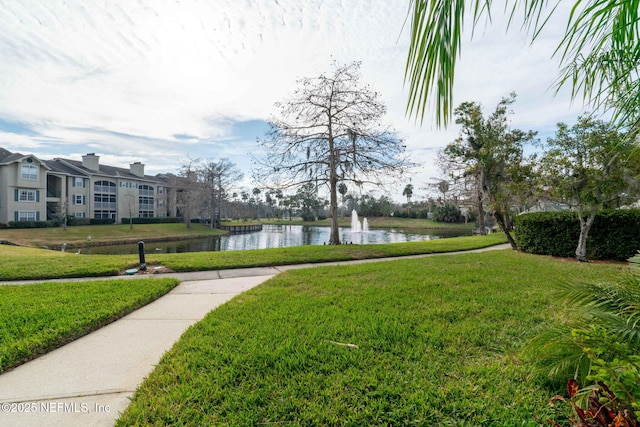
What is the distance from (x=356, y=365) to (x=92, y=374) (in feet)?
7.48

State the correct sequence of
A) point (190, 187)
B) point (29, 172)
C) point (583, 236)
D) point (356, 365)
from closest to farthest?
point (356, 365) → point (583, 236) → point (29, 172) → point (190, 187)

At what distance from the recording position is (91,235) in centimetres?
2525

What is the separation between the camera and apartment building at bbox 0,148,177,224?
26625 millimetres

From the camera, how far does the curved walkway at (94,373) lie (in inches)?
79.9

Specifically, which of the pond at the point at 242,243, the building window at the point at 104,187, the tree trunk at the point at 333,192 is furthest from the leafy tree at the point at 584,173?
the building window at the point at 104,187

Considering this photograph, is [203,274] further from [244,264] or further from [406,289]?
[406,289]

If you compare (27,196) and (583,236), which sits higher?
(27,196)

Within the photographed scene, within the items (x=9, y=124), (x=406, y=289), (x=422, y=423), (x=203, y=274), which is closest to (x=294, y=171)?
(x=203, y=274)

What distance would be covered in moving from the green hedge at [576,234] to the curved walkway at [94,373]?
10689mm

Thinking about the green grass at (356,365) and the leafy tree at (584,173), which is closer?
the green grass at (356,365)

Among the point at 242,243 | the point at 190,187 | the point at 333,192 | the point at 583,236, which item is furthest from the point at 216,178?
the point at 583,236

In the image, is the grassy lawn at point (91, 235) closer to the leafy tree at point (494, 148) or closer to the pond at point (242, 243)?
the pond at point (242, 243)

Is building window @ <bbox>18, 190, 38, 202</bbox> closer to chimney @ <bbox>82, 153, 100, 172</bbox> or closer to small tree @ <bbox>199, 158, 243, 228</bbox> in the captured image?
chimney @ <bbox>82, 153, 100, 172</bbox>

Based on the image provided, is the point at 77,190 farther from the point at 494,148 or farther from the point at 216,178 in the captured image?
the point at 494,148
